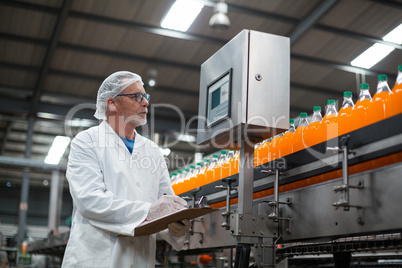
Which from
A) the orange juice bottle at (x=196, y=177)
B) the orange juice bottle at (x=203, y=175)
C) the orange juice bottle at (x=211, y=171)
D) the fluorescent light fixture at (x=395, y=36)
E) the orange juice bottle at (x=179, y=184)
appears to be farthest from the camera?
the fluorescent light fixture at (x=395, y=36)

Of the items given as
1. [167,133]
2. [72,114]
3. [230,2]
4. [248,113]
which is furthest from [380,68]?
[248,113]

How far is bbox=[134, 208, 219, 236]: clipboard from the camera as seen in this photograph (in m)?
1.55

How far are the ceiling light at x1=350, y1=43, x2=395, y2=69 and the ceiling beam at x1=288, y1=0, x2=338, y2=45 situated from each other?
110cm

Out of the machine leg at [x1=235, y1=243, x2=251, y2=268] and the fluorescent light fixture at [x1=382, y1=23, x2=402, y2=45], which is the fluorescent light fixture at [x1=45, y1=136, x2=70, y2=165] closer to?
the fluorescent light fixture at [x1=382, y1=23, x2=402, y2=45]

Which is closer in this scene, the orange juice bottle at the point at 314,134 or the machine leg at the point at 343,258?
the orange juice bottle at the point at 314,134

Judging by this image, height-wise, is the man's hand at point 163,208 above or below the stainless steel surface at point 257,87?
below

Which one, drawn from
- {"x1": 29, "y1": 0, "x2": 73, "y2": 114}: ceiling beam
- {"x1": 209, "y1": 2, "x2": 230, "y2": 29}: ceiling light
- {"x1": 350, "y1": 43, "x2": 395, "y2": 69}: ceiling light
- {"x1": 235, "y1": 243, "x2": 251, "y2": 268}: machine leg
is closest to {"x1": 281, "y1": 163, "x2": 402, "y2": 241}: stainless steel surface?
{"x1": 235, "y1": 243, "x2": 251, "y2": 268}: machine leg

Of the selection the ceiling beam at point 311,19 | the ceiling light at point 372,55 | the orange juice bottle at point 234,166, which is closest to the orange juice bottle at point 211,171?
the orange juice bottle at point 234,166

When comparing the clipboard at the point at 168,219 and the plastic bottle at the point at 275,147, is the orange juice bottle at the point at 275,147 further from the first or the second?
the clipboard at the point at 168,219

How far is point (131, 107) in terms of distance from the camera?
203 cm

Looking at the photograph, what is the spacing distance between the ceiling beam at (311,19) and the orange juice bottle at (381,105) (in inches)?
163

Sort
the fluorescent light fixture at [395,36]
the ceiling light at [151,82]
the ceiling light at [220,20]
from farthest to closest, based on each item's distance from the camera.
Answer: the ceiling light at [151,82], the fluorescent light fixture at [395,36], the ceiling light at [220,20]

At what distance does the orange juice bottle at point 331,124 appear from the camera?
1.74 meters

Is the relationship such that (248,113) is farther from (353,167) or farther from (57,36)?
(57,36)
